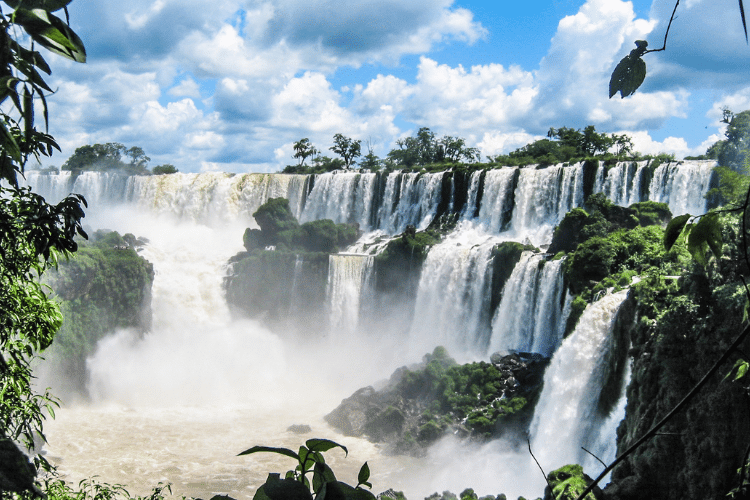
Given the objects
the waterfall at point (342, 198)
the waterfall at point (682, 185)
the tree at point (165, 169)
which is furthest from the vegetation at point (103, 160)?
the waterfall at point (682, 185)

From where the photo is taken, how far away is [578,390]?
471 inches

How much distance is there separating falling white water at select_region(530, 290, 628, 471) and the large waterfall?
0.11 feet

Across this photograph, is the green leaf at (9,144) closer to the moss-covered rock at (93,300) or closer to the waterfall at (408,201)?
the moss-covered rock at (93,300)

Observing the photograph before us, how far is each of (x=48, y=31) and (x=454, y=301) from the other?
2051cm

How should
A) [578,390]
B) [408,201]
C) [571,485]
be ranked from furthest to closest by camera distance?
1. [408,201]
2. [578,390]
3. [571,485]

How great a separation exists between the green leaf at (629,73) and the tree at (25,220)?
2.77 ft

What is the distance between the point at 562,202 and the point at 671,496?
16026 mm

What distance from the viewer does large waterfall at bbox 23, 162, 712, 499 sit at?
534 inches

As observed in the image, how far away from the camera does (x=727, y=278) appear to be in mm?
8062

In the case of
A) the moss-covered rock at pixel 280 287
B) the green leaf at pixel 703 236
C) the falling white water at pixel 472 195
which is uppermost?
the falling white water at pixel 472 195

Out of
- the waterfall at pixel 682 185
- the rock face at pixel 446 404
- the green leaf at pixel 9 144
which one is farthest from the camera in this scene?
the waterfall at pixel 682 185

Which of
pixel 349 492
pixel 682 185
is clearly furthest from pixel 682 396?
pixel 682 185

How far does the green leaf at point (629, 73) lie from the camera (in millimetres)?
918

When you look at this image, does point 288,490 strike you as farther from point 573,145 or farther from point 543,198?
point 573,145
